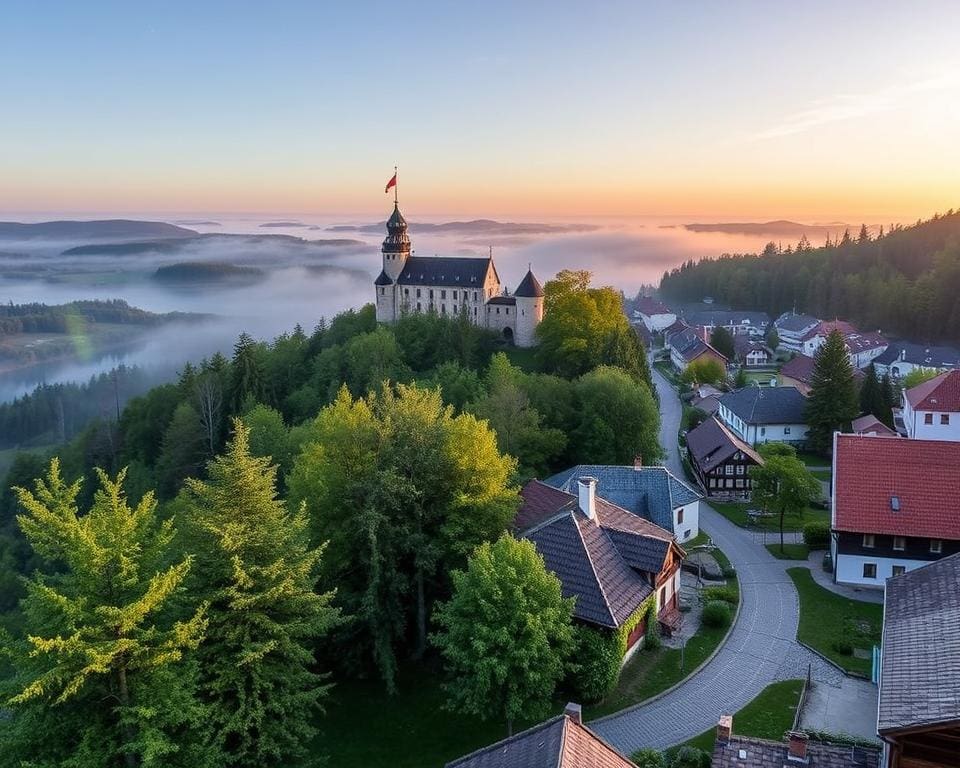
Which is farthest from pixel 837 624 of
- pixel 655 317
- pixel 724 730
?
pixel 655 317

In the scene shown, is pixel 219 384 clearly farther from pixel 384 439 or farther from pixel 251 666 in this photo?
pixel 251 666

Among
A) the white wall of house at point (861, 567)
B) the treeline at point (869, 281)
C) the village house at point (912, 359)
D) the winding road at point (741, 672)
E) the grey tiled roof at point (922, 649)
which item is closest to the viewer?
the grey tiled roof at point (922, 649)

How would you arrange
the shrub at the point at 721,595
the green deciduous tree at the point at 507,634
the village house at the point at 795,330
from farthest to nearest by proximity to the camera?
the village house at the point at 795,330, the shrub at the point at 721,595, the green deciduous tree at the point at 507,634

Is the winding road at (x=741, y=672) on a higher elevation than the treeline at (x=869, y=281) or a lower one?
lower

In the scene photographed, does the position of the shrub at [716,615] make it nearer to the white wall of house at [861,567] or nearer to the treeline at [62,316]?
the white wall of house at [861,567]

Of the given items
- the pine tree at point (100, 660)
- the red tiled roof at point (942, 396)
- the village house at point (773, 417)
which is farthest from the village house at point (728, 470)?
the pine tree at point (100, 660)

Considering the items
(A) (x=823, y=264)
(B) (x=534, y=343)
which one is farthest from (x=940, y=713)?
(A) (x=823, y=264)

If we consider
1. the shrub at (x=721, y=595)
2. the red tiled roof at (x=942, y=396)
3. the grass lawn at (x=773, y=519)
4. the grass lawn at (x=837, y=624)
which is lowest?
the grass lawn at (x=773, y=519)
